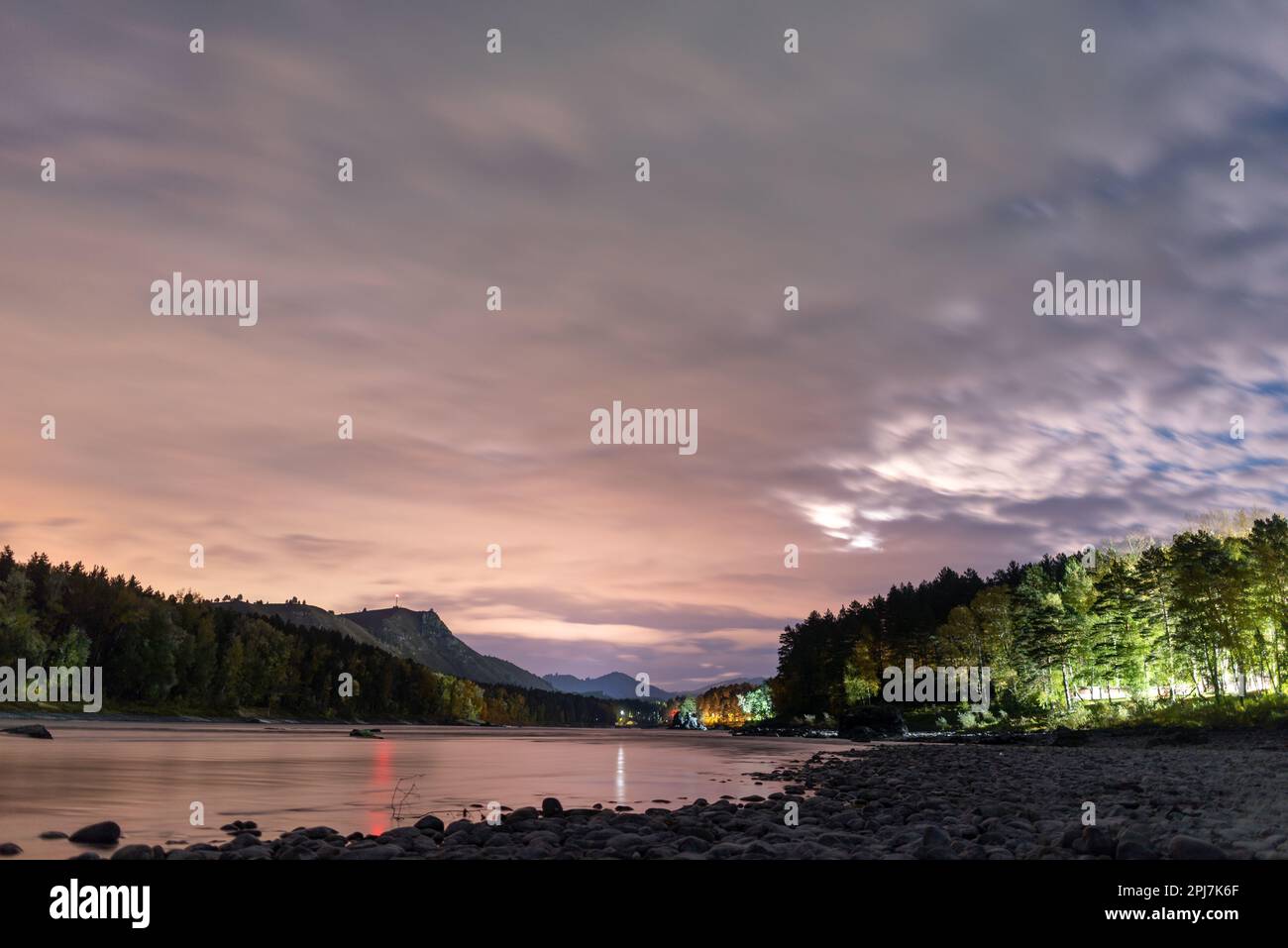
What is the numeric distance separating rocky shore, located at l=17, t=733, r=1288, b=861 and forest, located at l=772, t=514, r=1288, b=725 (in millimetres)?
66720

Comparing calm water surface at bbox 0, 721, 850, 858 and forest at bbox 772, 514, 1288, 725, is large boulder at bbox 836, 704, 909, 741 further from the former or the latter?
calm water surface at bbox 0, 721, 850, 858

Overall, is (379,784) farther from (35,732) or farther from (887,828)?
(35,732)

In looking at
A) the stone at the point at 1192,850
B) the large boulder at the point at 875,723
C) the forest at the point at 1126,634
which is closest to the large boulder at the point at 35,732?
the stone at the point at 1192,850

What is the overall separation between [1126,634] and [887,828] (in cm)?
9806

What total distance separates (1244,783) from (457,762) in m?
38.7

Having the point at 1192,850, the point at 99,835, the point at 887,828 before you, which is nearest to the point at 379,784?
the point at 99,835

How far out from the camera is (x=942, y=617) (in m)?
162

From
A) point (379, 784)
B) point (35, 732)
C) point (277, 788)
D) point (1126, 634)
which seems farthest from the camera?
point (1126, 634)

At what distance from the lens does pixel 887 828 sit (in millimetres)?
16125
